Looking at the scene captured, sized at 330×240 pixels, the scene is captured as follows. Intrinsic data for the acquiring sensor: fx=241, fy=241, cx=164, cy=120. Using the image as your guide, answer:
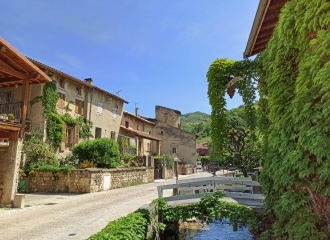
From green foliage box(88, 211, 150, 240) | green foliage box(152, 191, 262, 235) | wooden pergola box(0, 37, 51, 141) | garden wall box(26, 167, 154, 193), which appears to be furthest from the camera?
garden wall box(26, 167, 154, 193)

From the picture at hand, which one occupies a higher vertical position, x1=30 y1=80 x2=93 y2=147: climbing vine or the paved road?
x1=30 y1=80 x2=93 y2=147: climbing vine

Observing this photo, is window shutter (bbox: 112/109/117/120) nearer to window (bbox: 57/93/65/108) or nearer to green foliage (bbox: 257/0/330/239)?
window (bbox: 57/93/65/108)

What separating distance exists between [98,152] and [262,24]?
14456 mm

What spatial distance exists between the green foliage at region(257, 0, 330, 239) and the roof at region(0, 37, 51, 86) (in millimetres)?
10340

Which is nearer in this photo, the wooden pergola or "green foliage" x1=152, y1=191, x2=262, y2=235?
"green foliage" x1=152, y1=191, x2=262, y2=235

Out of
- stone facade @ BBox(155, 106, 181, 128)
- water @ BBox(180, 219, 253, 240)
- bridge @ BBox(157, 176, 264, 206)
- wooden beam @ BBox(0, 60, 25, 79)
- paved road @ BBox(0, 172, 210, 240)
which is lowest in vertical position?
water @ BBox(180, 219, 253, 240)

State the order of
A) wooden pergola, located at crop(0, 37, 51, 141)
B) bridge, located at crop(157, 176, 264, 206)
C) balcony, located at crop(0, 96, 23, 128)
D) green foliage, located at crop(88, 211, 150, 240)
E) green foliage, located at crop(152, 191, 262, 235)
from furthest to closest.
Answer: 1. balcony, located at crop(0, 96, 23, 128)
2. wooden pergola, located at crop(0, 37, 51, 141)
3. bridge, located at crop(157, 176, 264, 206)
4. green foliage, located at crop(152, 191, 262, 235)
5. green foliage, located at crop(88, 211, 150, 240)

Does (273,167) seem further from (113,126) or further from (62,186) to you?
(113,126)

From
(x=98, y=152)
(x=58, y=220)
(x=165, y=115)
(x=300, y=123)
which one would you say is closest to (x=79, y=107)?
(x=98, y=152)

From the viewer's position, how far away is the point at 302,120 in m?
3.79

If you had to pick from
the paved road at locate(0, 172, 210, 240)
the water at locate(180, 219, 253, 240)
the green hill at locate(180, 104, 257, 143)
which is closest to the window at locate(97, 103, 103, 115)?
the green hill at locate(180, 104, 257, 143)

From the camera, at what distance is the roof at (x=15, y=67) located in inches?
401

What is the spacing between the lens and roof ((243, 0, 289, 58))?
504cm

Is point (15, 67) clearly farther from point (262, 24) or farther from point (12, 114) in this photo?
point (262, 24)
